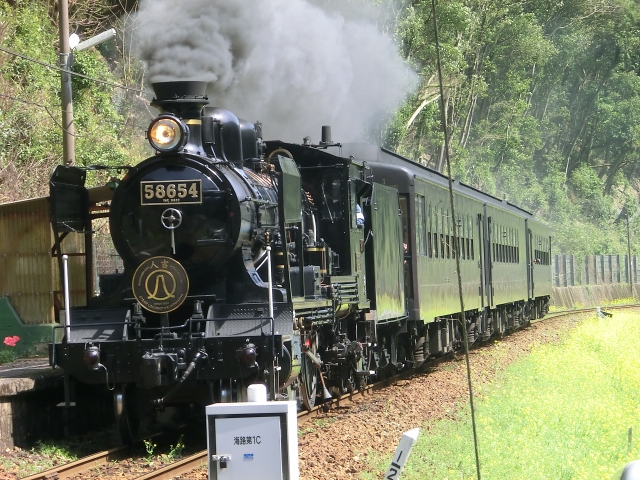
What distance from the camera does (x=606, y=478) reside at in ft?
25.3

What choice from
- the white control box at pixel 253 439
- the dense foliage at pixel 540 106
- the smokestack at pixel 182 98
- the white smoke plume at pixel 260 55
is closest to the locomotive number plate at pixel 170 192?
the smokestack at pixel 182 98

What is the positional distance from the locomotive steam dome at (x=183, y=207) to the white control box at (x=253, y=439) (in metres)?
3.86

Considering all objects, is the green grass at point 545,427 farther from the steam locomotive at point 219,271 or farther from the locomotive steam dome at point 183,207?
the locomotive steam dome at point 183,207

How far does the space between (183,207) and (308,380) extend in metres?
2.58

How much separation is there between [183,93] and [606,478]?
538 cm

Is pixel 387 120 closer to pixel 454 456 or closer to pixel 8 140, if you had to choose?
pixel 8 140

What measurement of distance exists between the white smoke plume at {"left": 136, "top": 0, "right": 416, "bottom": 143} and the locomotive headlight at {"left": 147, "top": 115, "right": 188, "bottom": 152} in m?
2.08

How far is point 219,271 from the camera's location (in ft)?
31.3

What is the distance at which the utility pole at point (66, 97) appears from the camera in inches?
561

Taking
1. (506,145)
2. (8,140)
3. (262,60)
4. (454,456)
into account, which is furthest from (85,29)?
(506,145)

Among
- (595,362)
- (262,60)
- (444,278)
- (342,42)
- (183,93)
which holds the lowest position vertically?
(595,362)

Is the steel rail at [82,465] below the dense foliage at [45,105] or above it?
below

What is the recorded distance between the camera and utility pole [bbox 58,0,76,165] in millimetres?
14242

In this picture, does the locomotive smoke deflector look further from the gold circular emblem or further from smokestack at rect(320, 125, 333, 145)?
smokestack at rect(320, 125, 333, 145)
